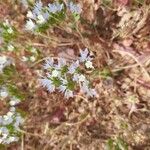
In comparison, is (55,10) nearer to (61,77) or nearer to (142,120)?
(61,77)

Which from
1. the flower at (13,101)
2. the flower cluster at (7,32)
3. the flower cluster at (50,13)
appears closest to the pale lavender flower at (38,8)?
the flower cluster at (50,13)

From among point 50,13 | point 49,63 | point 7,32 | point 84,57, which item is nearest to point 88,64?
point 84,57

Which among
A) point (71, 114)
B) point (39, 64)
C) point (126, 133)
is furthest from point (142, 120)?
point (39, 64)

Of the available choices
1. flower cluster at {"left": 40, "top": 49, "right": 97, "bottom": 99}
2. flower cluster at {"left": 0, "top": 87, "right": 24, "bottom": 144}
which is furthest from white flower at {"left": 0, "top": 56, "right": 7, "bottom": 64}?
flower cluster at {"left": 40, "top": 49, "right": 97, "bottom": 99}

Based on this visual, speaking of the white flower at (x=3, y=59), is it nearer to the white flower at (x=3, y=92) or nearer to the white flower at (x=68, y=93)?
the white flower at (x=3, y=92)

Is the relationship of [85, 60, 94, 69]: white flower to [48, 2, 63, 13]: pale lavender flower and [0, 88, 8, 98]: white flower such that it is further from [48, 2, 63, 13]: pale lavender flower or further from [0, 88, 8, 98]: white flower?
[0, 88, 8, 98]: white flower
